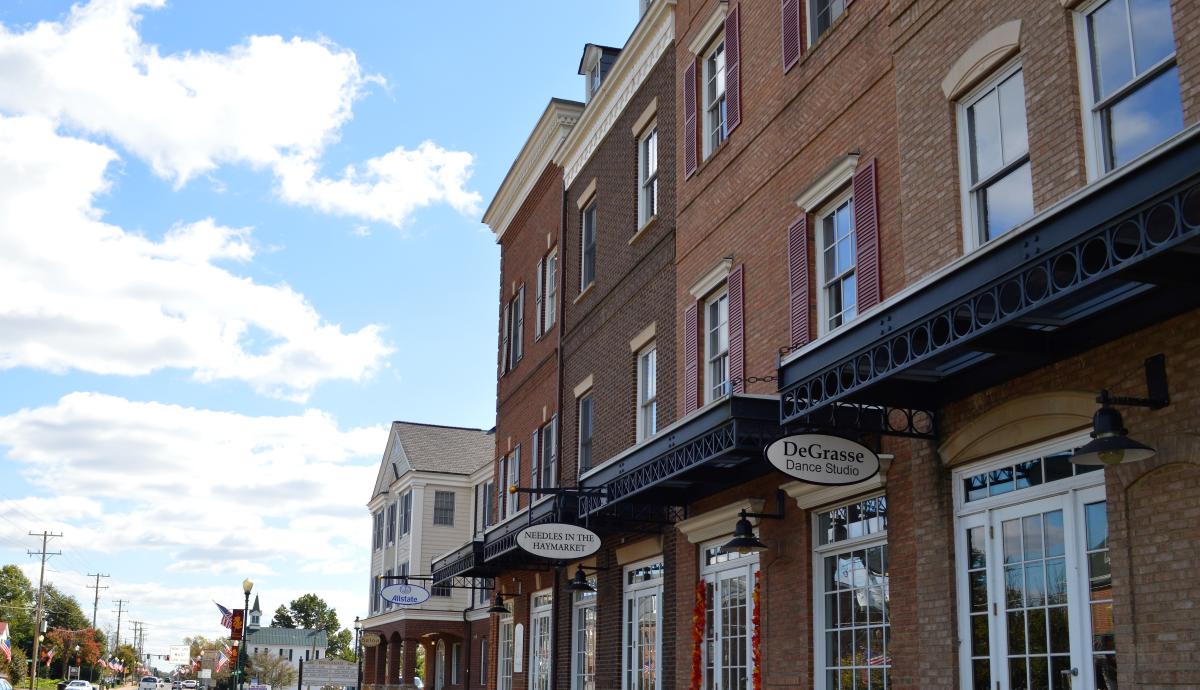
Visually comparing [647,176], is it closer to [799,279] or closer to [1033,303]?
[799,279]

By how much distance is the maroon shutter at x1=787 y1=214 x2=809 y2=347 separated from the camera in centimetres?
1320

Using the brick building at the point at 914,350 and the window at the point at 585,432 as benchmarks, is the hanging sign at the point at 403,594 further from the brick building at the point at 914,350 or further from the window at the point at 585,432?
the brick building at the point at 914,350

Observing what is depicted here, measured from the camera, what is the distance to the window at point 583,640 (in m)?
20.2

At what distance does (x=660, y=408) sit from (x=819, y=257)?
518 centimetres

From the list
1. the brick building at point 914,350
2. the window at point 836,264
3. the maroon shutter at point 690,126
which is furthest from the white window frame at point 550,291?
the window at point 836,264

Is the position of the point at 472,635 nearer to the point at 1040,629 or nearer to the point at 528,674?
the point at 528,674

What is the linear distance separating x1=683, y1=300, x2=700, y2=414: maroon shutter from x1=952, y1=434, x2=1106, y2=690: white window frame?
6.05 meters

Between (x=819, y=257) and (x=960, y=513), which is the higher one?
(x=819, y=257)

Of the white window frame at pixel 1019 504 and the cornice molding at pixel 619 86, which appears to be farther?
the cornice molding at pixel 619 86

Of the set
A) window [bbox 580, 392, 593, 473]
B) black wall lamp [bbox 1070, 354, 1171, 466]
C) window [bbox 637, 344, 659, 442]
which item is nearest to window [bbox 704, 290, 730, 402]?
window [bbox 637, 344, 659, 442]

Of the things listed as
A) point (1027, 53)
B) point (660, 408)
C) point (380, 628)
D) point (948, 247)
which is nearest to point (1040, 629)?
point (948, 247)

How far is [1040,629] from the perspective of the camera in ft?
30.0

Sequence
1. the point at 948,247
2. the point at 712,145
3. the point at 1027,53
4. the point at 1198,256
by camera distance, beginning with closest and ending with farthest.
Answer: the point at 1198,256 < the point at 1027,53 < the point at 948,247 < the point at 712,145

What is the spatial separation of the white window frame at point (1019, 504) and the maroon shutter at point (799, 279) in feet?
10.3
